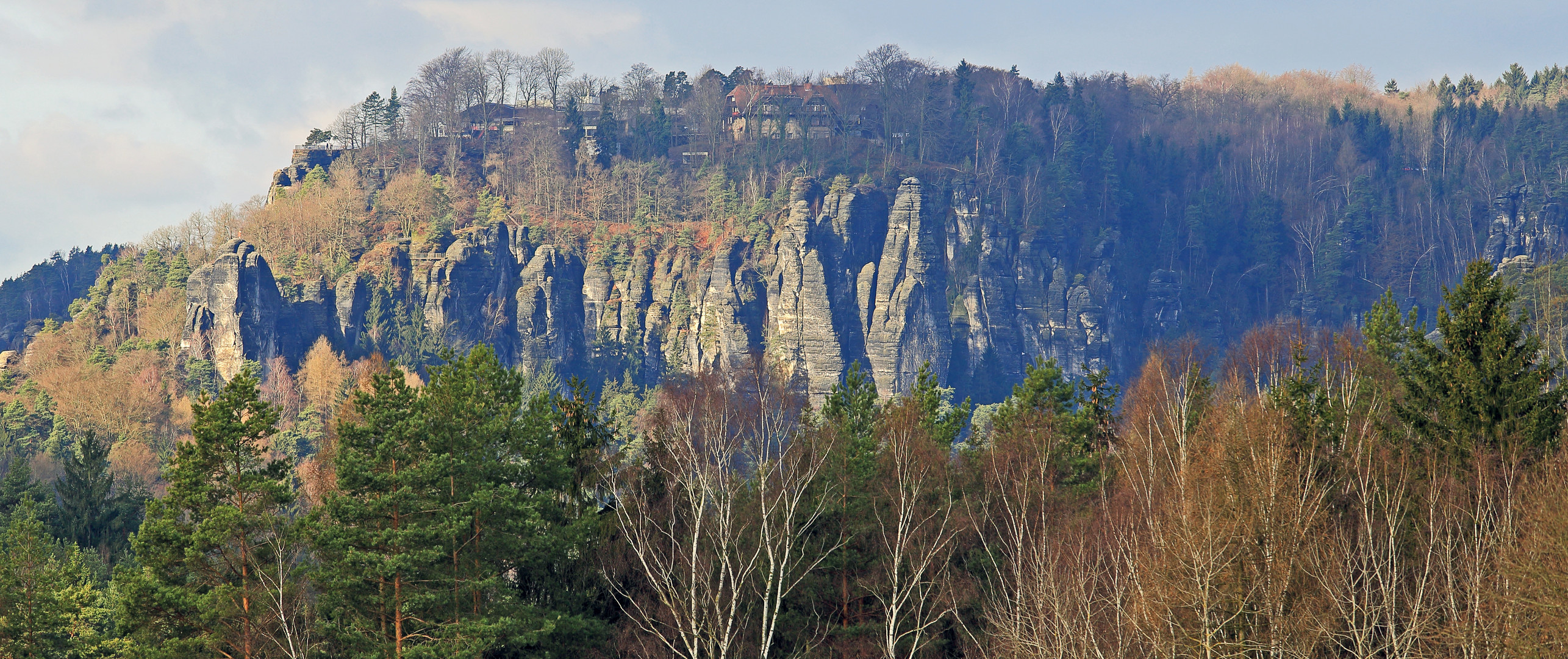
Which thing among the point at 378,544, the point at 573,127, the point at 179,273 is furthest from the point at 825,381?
the point at 378,544

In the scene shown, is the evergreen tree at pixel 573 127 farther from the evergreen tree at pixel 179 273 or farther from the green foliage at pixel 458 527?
the green foliage at pixel 458 527

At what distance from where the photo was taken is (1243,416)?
30.5 metres

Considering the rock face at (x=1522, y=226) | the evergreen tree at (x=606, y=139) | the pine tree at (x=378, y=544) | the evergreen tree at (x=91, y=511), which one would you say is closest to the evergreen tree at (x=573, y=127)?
the evergreen tree at (x=606, y=139)

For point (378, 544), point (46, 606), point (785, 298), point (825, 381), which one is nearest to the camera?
point (378, 544)

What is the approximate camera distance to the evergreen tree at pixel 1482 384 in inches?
1217

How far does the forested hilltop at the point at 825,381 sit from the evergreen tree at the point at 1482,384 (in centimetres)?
12

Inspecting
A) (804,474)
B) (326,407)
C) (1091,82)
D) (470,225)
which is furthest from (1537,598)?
(1091,82)

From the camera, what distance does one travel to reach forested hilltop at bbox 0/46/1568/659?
29.2m

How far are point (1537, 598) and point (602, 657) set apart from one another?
21879 millimetres

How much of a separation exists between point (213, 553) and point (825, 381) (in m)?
90.8

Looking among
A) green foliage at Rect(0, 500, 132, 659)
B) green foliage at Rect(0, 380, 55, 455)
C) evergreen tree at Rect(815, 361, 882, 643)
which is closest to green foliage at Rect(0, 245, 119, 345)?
green foliage at Rect(0, 380, 55, 455)

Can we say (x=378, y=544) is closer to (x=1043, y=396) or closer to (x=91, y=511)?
(x=1043, y=396)

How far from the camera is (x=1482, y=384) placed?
31391 mm

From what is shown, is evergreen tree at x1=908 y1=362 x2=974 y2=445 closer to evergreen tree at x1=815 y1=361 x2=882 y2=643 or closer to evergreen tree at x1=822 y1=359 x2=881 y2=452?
evergreen tree at x1=822 y1=359 x2=881 y2=452
